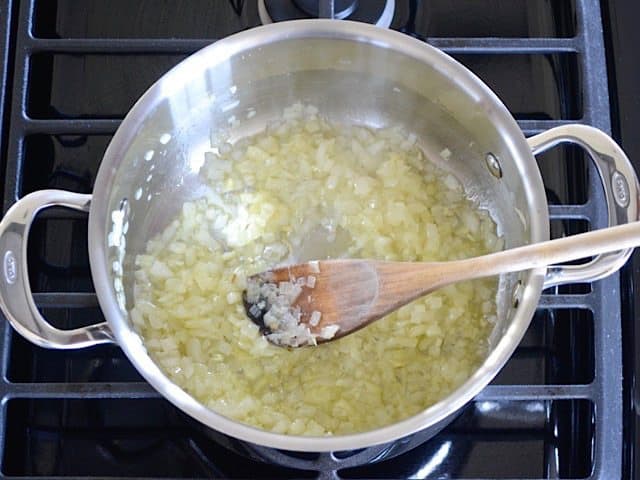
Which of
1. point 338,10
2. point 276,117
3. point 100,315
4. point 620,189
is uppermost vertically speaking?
point 338,10

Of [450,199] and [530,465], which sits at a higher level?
[450,199]

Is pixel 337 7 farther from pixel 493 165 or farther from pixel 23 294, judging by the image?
pixel 23 294

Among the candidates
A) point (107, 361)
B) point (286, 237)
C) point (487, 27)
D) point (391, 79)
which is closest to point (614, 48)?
point (487, 27)

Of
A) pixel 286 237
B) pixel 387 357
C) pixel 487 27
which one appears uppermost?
pixel 487 27

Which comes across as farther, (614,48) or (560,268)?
(614,48)

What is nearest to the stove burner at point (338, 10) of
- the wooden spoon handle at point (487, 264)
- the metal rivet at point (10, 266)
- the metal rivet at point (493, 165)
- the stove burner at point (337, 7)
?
the stove burner at point (337, 7)

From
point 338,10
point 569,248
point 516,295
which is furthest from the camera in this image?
point 338,10

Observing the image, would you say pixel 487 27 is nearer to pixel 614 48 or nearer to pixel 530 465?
pixel 614 48

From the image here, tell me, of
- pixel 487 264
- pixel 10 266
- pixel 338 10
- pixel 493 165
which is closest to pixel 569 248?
pixel 487 264
